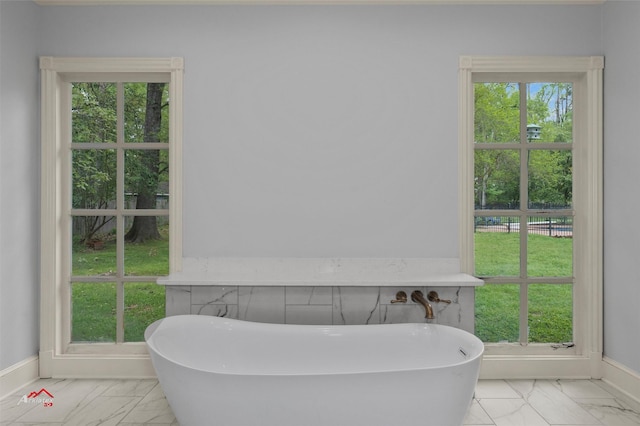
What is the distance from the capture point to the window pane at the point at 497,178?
2.74 meters

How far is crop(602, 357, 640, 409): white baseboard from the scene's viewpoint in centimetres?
231

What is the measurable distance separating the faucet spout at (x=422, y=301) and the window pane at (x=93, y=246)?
6.55ft

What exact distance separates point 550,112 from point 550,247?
919mm

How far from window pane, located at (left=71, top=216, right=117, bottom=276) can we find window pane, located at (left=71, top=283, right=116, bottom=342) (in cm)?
10

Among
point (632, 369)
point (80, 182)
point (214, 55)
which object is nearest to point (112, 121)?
point (80, 182)

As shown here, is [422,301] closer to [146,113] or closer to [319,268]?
[319,268]

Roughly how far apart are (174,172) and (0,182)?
969mm

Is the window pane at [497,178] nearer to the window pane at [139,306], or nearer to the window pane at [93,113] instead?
the window pane at [139,306]

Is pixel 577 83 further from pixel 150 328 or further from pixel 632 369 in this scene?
pixel 150 328

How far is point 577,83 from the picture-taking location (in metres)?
2.71

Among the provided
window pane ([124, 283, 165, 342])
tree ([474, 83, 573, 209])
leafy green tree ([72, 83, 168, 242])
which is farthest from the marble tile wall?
tree ([474, 83, 573, 209])

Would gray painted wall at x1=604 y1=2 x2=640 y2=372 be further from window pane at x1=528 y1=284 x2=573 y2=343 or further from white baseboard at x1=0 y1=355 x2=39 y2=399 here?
white baseboard at x1=0 y1=355 x2=39 y2=399

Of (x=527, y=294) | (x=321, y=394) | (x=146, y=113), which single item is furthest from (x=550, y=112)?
(x=146, y=113)

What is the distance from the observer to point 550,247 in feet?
9.04
